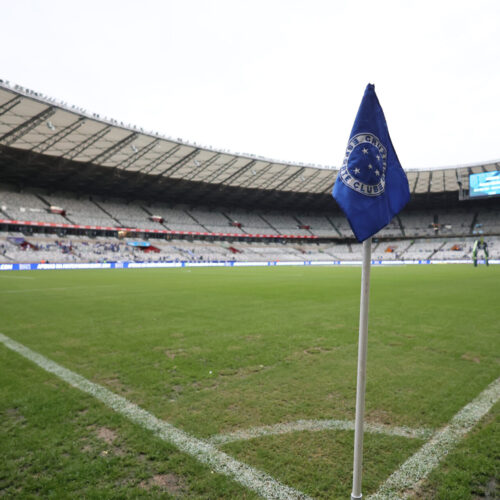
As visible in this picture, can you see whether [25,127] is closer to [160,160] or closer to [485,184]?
[160,160]

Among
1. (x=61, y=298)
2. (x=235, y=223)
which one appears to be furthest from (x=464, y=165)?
(x=61, y=298)

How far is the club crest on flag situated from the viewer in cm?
228

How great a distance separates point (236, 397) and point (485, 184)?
204 feet

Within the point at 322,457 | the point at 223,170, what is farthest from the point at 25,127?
the point at 322,457

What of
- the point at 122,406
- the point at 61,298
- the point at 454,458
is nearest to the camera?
the point at 454,458

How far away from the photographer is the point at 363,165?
89.4 inches

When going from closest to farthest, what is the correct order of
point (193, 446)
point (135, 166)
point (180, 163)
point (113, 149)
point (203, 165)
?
1. point (193, 446)
2. point (113, 149)
3. point (135, 166)
4. point (180, 163)
5. point (203, 165)

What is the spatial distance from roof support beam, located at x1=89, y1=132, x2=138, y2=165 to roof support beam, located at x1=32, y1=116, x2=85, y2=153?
5.32 metres

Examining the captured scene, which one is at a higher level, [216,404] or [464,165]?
[464,165]

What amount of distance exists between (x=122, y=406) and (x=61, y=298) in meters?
9.77

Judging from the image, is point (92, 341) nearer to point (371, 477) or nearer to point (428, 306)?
point (371, 477)

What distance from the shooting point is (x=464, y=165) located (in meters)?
53.4

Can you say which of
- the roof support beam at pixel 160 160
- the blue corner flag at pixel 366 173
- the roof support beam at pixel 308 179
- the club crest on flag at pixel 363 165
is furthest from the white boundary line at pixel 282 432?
the roof support beam at pixel 308 179

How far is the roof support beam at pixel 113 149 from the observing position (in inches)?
1556
